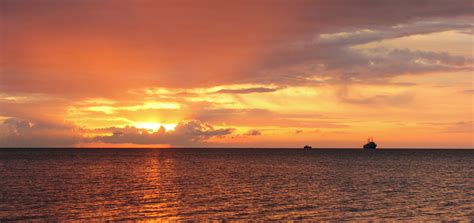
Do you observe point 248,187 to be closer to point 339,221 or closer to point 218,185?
point 218,185

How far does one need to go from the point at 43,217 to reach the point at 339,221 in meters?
27.2

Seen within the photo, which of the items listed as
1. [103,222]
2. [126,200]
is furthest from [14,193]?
[103,222]

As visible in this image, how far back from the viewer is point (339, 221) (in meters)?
44.5

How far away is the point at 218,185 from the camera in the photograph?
79.9m

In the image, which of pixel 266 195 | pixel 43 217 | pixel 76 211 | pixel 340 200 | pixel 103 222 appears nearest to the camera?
pixel 103 222

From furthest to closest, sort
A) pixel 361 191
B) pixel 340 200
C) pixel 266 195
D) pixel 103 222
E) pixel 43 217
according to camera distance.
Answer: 1. pixel 361 191
2. pixel 266 195
3. pixel 340 200
4. pixel 43 217
5. pixel 103 222

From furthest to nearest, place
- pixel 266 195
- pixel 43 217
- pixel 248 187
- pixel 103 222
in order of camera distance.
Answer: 1. pixel 248 187
2. pixel 266 195
3. pixel 43 217
4. pixel 103 222

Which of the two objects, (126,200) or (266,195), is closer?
(126,200)

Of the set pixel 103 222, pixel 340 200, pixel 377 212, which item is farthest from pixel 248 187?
pixel 103 222

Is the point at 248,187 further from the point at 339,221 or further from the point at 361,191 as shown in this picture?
the point at 339,221

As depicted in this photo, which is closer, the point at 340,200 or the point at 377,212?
the point at 377,212

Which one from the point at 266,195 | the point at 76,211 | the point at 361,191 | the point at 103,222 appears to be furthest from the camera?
the point at 361,191

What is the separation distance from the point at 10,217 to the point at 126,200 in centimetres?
1551

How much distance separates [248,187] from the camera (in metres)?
76.9
